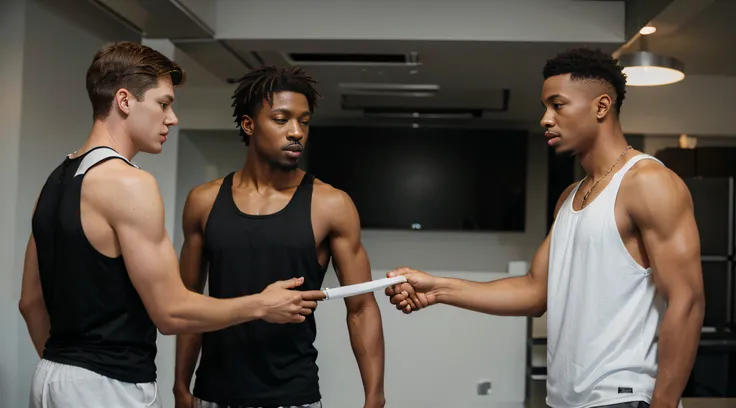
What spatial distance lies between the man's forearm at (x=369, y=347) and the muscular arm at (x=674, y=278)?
2.61ft

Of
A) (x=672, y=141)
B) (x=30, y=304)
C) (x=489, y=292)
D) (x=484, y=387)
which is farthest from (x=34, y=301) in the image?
(x=672, y=141)

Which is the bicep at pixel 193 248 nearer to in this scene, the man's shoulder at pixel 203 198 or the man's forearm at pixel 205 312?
the man's shoulder at pixel 203 198

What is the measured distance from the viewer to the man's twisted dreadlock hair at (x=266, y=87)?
2152 millimetres

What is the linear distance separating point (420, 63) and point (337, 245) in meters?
2.28

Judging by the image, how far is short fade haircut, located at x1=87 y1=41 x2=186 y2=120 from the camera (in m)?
1.71

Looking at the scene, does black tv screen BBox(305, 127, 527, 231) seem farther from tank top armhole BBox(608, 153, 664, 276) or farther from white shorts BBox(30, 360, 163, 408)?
white shorts BBox(30, 360, 163, 408)

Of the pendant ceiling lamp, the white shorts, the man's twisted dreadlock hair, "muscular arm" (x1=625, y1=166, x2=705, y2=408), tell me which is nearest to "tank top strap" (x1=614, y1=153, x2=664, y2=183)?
"muscular arm" (x1=625, y1=166, x2=705, y2=408)

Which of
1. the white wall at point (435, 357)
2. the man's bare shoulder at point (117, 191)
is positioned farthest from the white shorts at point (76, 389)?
the white wall at point (435, 357)

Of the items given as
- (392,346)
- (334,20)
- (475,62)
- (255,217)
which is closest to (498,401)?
(392,346)

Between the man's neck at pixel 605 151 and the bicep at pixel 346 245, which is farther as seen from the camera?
the bicep at pixel 346 245

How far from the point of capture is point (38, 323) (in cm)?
187

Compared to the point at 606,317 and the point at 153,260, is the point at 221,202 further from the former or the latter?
the point at 606,317

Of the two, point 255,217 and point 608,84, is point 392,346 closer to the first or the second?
point 255,217

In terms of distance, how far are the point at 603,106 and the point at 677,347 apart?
25.0 inches
